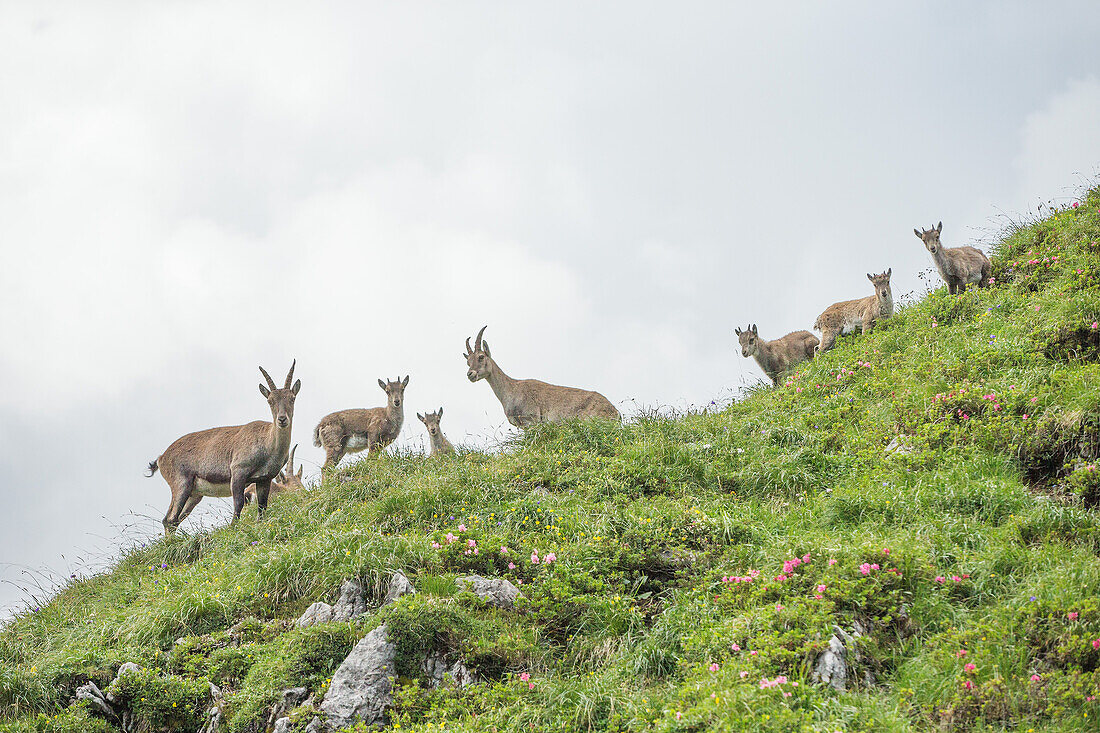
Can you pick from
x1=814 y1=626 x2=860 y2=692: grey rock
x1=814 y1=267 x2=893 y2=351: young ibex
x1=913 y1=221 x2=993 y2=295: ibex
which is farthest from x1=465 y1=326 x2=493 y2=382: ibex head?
x1=814 y1=626 x2=860 y2=692: grey rock

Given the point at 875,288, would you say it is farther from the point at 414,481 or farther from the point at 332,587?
the point at 332,587

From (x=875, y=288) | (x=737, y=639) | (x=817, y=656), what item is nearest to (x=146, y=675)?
(x=737, y=639)

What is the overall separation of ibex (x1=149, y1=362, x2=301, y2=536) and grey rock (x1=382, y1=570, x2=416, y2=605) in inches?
224

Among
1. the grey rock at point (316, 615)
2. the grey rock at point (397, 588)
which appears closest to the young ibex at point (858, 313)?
the grey rock at point (397, 588)

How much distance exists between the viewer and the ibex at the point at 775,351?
1733 centimetres

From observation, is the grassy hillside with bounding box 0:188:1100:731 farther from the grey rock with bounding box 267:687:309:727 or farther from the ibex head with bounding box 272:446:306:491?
the ibex head with bounding box 272:446:306:491

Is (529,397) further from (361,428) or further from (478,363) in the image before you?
(361,428)

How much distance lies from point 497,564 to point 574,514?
3.81 ft

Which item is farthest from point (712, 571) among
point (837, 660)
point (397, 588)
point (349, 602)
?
point (349, 602)

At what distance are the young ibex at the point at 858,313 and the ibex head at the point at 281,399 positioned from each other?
9784mm

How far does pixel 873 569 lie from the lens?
757 centimetres

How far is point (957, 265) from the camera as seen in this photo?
15.2 meters

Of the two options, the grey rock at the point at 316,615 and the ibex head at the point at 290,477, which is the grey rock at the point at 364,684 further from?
the ibex head at the point at 290,477

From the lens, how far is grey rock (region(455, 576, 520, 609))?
8.77m
